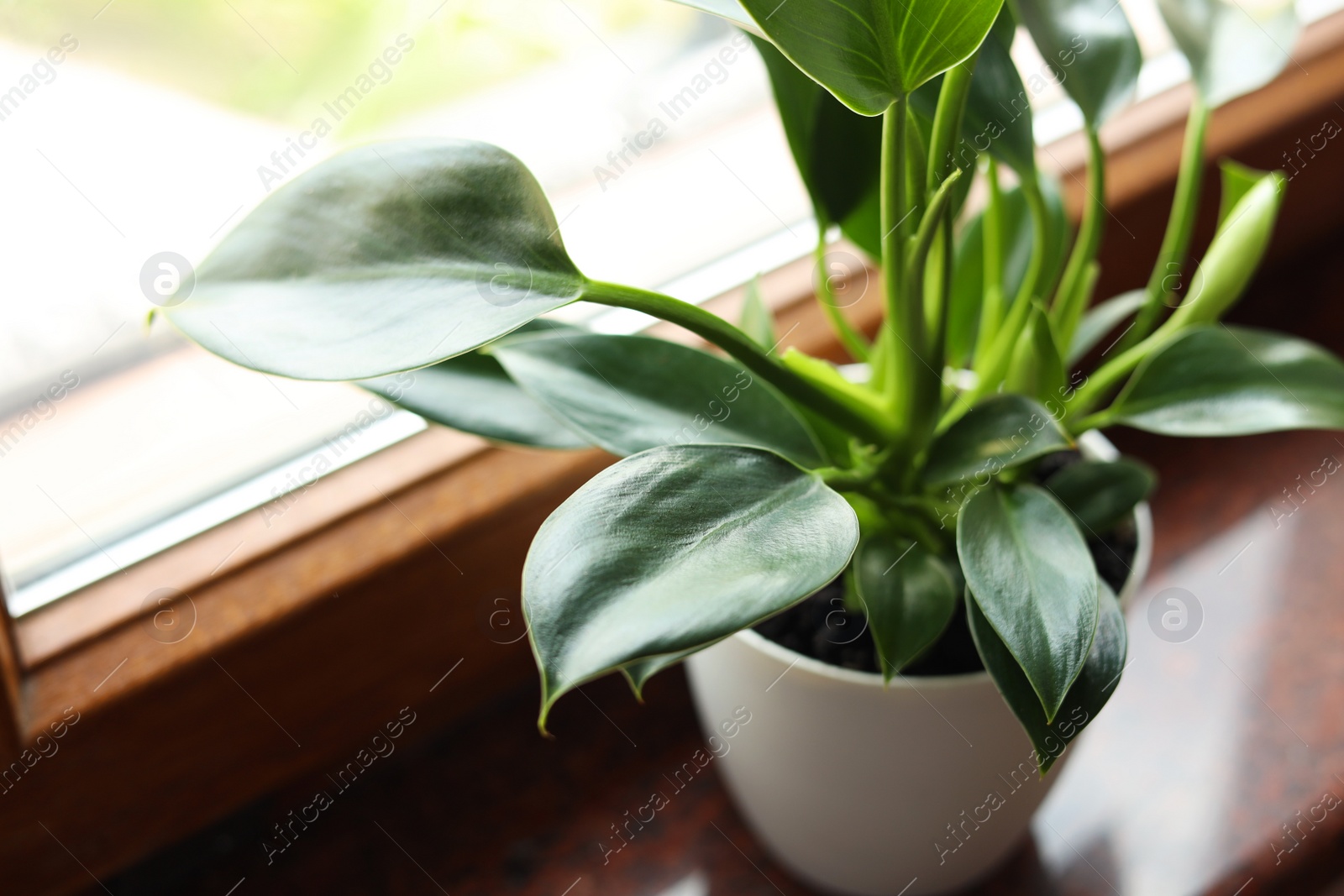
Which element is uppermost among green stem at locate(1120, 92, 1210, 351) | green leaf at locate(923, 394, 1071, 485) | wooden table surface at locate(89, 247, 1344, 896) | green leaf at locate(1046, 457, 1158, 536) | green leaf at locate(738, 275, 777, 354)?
green leaf at locate(738, 275, 777, 354)

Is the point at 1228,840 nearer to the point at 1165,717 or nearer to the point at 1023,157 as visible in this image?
the point at 1165,717

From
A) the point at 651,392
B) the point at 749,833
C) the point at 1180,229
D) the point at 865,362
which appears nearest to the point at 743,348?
the point at 651,392

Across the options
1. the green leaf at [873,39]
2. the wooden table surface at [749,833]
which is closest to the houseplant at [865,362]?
the green leaf at [873,39]

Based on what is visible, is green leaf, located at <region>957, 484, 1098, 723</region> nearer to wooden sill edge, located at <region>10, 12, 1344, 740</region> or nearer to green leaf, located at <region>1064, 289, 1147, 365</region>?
green leaf, located at <region>1064, 289, 1147, 365</region>

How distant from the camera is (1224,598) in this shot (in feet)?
2.63

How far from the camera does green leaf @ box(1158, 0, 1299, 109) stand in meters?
0.53

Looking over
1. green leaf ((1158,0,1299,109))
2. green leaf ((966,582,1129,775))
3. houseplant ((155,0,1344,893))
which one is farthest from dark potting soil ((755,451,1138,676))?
green leaf ((1158,0,1299,109))

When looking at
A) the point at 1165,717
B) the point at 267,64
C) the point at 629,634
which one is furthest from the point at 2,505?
→ the point at 1165,717

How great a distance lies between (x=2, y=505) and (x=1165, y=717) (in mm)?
733

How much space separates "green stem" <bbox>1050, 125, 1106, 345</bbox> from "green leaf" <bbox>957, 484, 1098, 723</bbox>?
0.46ft

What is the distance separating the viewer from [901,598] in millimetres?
440

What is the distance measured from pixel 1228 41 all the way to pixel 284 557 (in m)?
0.56

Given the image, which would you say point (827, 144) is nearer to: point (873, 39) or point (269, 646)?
point (873, 39)

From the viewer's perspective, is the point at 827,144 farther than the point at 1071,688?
Yes
